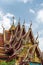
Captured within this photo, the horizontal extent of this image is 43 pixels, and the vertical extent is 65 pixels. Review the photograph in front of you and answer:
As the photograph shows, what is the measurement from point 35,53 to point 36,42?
1.84 m

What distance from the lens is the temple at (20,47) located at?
37.2 m

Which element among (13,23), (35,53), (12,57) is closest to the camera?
(12,57)

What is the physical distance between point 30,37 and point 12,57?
5143mm

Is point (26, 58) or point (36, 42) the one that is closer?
Result: point (26, 58)

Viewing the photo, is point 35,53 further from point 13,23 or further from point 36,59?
point 13,23

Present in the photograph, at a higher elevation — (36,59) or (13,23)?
(13,23)

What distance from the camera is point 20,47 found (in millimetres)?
38844

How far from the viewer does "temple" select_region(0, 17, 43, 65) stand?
37.2 metres

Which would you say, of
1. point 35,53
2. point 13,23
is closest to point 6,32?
point 13,23

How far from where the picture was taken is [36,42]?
40750 mm

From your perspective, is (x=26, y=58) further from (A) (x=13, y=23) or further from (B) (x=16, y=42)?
(A) (x=13, y=23)

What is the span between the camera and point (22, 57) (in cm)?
3756

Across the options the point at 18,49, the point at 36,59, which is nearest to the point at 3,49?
the point at 18,49

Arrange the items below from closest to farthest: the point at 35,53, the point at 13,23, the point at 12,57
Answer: the point at 12,57 → the point at 35,53 → the point at 13,23
